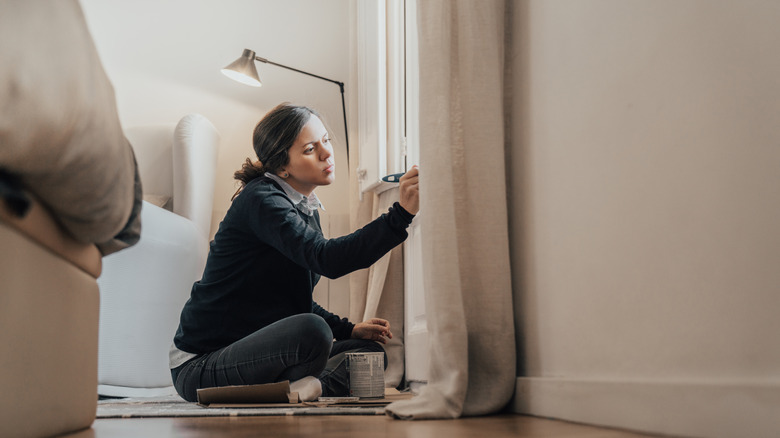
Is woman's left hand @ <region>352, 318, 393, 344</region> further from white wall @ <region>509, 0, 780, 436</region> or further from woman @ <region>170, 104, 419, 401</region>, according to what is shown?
white wall @ <region>509, 0, 780, 436</region>

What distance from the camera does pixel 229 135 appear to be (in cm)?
303

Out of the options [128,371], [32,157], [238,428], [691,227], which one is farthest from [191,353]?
[691,227]

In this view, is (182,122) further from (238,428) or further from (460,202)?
(238,428)

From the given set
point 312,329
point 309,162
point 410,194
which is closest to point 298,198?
point 309,162

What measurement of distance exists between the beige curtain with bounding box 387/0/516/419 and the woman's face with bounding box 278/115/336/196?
638mm

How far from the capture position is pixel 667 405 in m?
0.71

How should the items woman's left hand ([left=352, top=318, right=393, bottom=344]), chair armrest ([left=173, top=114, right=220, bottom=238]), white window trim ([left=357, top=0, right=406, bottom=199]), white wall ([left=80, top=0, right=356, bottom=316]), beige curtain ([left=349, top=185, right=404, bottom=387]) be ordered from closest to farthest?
woman's left hand ([left=352, top=318, right=393, bottom=344]) → beige curtain ([left=349, top=185, right=404, bottom=387]) → white window trim ([left=357, top=0, right=406, bottom=199]) → chair armrest ([left=173, top=114, right=220, bottom=238]) → white wall ([left=80, top=0, right=356, bottom=316])

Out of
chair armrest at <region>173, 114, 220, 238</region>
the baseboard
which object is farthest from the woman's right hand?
chair armrest at <region>173, 114, 220, 238</region>

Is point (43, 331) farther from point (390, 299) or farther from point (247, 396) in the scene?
point (390, 299)

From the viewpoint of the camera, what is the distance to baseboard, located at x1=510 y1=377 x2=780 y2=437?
602 mm

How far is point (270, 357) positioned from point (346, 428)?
646 millimetres

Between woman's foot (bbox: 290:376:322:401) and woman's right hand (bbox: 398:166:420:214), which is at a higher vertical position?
woman's right hand (bbox: 398:166:420:214)

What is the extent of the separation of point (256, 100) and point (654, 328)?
255 cm

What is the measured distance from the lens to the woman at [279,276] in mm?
1417
